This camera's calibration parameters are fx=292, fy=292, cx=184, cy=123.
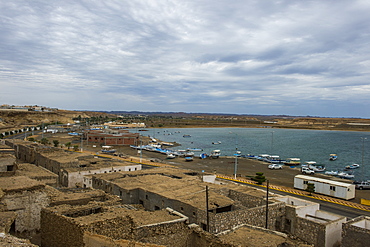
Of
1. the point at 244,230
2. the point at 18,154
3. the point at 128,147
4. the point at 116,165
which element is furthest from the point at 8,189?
the point at 128,147

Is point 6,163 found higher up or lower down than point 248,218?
higher up

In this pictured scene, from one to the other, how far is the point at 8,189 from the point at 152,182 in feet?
32.9

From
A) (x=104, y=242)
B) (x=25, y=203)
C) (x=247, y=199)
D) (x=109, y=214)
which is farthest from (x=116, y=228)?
(x=247, y=199)

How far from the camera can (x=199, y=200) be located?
676 inches

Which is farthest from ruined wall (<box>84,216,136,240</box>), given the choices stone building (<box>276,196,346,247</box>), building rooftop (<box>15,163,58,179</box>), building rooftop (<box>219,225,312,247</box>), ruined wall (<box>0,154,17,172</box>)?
ruined wall (<box>0,154,17,172</box>)

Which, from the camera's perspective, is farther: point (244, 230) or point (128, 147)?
point (128, 147)

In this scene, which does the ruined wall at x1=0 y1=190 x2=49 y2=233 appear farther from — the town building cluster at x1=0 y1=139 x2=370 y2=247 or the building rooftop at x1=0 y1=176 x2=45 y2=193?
the building rooftop at x1=0 y1=176 x2=45 y2=193

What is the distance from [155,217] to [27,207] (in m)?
7.12

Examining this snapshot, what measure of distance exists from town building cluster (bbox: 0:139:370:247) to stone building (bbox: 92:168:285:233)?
0.17ft

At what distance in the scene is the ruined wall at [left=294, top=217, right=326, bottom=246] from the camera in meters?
15.8

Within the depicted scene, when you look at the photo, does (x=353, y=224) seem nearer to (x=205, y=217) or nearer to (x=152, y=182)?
(x=205, y=217)

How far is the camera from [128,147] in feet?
288

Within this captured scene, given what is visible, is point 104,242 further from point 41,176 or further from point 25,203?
point 41,176

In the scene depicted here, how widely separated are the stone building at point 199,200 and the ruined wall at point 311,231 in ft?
4.12
